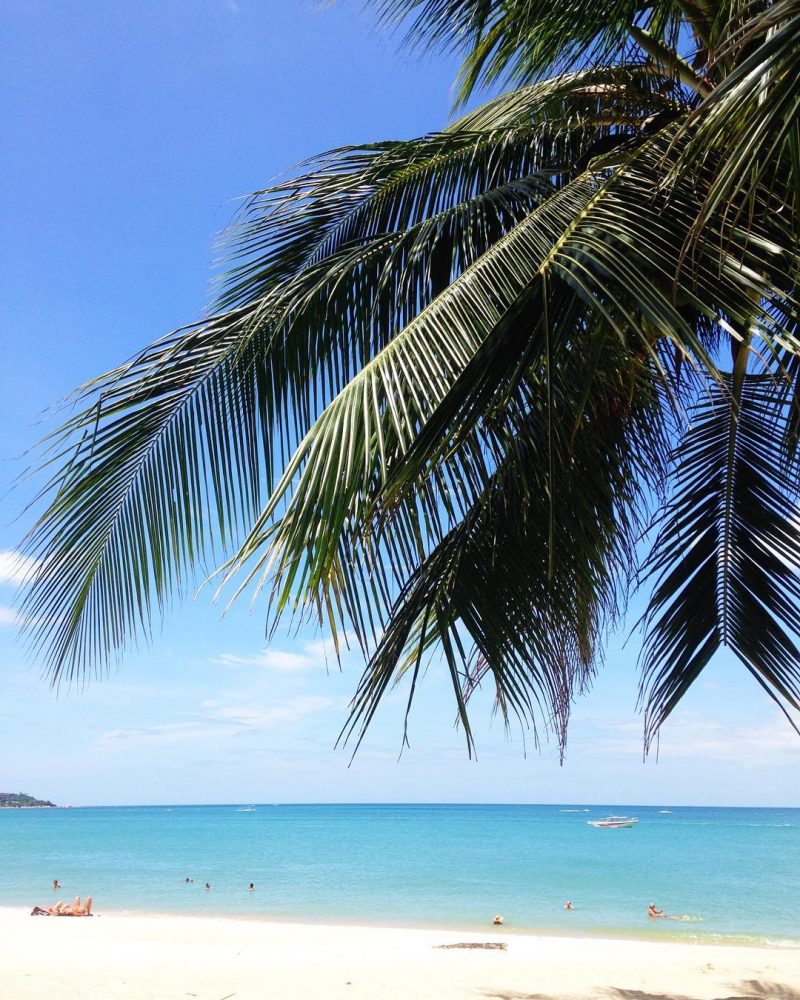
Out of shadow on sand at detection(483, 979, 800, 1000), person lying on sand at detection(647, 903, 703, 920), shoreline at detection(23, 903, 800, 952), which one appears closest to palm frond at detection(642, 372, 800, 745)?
shadow on sand at detection(483, 979, 800, 1000)

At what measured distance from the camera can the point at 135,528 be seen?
3547 mm

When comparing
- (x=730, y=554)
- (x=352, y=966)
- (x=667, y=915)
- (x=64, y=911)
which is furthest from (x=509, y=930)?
(x=730, y=554)

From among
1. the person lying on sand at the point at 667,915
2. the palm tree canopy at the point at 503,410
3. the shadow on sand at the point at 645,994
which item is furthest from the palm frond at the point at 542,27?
the person lying on sand at the point at 667,915

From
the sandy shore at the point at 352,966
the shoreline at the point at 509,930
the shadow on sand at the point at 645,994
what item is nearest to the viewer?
the shadow on sand at the point at 645,994

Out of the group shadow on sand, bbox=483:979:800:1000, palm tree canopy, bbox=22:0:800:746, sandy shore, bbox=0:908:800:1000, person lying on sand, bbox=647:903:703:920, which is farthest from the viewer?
person lying on sand, bbox=647:903:703:920

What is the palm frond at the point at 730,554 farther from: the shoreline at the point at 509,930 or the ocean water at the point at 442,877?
the ocean water at the point at 442,877

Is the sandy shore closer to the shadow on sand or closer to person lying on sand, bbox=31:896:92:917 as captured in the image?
the shadow on sand

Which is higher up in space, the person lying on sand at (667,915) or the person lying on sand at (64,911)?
the person lying on sand at (64,911)

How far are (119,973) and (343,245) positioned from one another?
922cm

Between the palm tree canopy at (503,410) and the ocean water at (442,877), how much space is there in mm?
16416

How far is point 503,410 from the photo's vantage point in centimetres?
372

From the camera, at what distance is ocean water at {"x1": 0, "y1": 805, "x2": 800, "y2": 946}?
70.3 ft

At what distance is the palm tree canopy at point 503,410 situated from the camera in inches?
121

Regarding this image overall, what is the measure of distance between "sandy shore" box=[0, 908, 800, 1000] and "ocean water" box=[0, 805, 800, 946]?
4.68 meters
